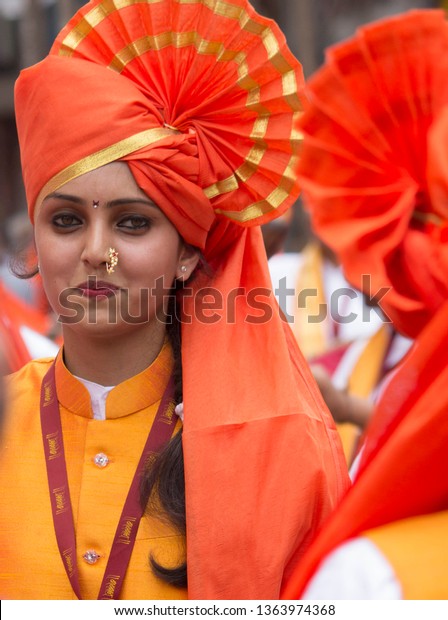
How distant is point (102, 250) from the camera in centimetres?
278

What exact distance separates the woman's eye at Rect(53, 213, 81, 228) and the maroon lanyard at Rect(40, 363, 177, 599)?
46 centimetres

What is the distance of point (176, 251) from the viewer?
2.95m

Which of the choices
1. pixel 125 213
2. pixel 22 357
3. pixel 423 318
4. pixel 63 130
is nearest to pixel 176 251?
pixel 125 213

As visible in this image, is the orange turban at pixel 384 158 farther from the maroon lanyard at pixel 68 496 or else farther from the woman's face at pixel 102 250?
the maroon lanyard at pixel 68 496

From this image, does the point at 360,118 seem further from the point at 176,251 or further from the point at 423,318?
the point at 176,251

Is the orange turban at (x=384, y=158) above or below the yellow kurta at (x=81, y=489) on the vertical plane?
above

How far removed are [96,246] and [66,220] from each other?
139mm

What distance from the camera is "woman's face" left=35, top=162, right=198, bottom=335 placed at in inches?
110

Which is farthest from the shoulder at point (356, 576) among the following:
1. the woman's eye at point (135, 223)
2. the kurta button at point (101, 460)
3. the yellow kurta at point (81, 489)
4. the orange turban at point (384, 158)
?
the woman's eye at point (135, 223)

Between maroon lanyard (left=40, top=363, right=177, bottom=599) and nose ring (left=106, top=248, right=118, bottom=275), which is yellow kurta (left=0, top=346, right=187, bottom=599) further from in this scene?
nose ring (left=106, top=248, right=118, bottom=275)

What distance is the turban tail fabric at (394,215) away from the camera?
215 cm

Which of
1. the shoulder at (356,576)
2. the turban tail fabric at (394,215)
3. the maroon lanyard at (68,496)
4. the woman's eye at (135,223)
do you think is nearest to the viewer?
the shoulder at (356,576)

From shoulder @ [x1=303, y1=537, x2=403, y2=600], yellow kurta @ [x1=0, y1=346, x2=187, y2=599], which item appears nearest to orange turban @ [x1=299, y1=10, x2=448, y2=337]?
shoulder @ [x1=303, y1=537, x2=403, y2=600]

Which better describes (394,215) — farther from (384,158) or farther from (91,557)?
(91,557)
